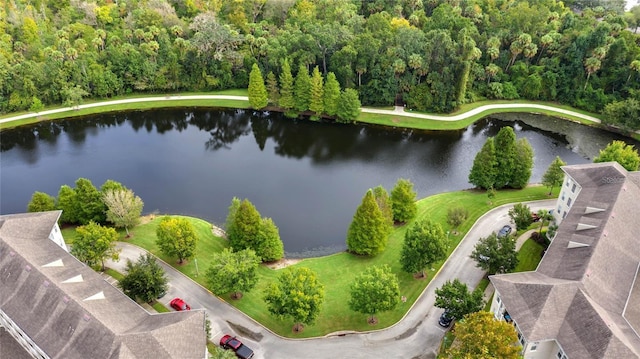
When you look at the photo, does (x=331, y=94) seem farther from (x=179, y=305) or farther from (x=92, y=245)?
(x=179, y=305)

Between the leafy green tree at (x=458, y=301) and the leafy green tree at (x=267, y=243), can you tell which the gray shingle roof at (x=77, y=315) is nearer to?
the leafy green tree at (x=267, y=243)

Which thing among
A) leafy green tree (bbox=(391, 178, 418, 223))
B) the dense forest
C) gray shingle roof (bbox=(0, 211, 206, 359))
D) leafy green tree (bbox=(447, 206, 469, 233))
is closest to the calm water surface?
leafy green tree (bbox=(391, 178, 418, 223))

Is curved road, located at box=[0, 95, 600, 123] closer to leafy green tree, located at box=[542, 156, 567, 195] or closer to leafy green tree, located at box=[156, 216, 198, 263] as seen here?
leafy green tree, located at box=[542, 156, 567, 195]

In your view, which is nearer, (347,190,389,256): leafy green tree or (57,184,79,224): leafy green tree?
(347,190,389,256): leafy green tree

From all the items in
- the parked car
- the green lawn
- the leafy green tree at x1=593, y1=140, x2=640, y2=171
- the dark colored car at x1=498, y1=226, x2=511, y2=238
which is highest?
the leafy green tree at x1=593, y1=140, x2=640, y2=171

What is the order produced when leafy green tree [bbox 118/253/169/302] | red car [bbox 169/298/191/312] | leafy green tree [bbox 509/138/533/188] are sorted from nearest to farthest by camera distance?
leafy green tree [bbox 118/253/169/302], red car [bbox 169/298/191/312], leafy green tree [bbox 509/138/533/188]
